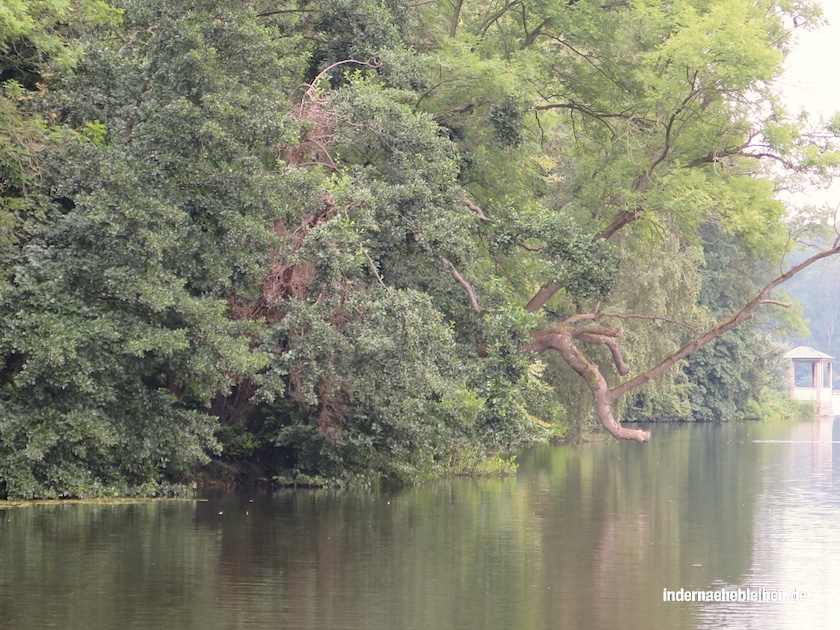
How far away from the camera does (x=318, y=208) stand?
2262 centimetres

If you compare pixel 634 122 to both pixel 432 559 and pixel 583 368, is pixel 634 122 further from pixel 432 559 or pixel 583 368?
pixel 432 559

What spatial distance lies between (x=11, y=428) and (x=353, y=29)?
1038cm

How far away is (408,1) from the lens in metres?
27.4

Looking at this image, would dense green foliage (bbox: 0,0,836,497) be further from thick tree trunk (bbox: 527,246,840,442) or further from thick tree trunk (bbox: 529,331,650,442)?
thick tree trunk (bbox: 529,331,650,442)

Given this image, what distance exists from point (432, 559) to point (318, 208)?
8826 millimetres

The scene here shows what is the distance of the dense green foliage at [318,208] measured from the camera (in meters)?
20.8

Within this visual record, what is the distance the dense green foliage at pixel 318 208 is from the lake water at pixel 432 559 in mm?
1564

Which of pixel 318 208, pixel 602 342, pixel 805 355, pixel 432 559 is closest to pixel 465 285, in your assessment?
pixel 318 208

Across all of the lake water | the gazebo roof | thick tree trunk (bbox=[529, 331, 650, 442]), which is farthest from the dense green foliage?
the gazebo roof

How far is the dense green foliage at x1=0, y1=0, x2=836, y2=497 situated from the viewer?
20.8 metres

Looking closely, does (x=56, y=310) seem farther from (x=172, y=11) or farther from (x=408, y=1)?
(x=408, y=1)

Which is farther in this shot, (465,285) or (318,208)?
(465,285)

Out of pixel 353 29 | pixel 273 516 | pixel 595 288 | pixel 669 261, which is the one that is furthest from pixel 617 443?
pixel 273 516

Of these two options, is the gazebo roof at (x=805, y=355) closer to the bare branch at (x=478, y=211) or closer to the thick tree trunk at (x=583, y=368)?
the thick tree trunk at (x=583, y=368)
